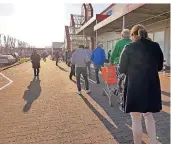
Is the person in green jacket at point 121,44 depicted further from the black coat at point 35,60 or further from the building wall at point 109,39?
the building wall at point 109,39

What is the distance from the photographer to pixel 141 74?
3186 mm

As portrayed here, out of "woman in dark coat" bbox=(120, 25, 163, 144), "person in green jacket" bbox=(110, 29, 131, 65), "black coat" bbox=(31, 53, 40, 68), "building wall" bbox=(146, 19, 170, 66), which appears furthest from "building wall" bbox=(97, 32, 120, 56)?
"woman in dark coat" bbox=(120, 25, 163, 144)

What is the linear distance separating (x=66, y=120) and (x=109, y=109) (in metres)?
1.36

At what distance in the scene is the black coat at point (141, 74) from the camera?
3.16 metres

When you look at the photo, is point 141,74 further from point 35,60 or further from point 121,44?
point 35,60

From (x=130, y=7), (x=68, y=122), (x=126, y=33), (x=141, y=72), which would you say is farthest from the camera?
(x=130, y=7)

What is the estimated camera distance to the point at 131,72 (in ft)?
10.6

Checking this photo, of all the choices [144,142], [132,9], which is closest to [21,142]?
[144,142]

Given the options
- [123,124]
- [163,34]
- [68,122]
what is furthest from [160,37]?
[68,122]

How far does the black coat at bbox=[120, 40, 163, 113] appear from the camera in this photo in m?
3.16

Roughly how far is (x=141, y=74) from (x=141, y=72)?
0.03 m

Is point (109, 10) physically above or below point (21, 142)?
above

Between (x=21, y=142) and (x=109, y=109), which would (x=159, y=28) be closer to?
(x=109, y=109)

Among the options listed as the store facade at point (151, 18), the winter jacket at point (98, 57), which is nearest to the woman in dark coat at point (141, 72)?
the winter jacket at point (98, 57)
